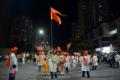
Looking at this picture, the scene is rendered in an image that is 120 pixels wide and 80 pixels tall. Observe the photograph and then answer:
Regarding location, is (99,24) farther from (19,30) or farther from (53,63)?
(53,63)

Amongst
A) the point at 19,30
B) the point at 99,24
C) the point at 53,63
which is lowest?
the point at 53,63

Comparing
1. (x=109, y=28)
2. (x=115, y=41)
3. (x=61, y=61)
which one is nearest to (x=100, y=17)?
(x=109, y=28)

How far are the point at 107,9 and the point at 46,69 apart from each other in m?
87.1

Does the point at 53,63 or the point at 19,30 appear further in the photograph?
the point at 19,30

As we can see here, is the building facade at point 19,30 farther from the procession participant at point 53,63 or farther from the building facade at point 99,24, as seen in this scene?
the procession participant at point 53,63

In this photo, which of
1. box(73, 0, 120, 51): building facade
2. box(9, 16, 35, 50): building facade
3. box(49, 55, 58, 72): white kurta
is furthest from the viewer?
box(9, 16, 35, 50): building facade

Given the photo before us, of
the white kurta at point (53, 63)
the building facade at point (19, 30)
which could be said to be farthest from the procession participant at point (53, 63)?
the building facade at point (19, 30)

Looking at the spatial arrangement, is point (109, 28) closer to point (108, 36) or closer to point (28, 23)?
point (108, 36)

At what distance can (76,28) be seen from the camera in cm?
17788

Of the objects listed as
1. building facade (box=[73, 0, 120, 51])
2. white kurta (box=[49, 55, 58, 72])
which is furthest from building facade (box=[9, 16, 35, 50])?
white kurta (box=[49, 55, 58, 72])

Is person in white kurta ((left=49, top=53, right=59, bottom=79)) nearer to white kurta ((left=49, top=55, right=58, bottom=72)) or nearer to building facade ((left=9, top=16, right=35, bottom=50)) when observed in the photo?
white kurta ((left=49, top=55, right=58, bottom=72))

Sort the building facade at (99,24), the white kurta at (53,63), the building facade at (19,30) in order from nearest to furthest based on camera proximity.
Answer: the white kurta at (53,63) → the building facade at (99,24) → the building facade at (19,30)

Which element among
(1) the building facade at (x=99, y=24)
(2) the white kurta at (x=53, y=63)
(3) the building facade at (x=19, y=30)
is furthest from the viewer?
(3) the building facade at (x=19, y=30)

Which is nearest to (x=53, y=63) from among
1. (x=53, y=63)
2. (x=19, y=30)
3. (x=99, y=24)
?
(x=53, y=63)
